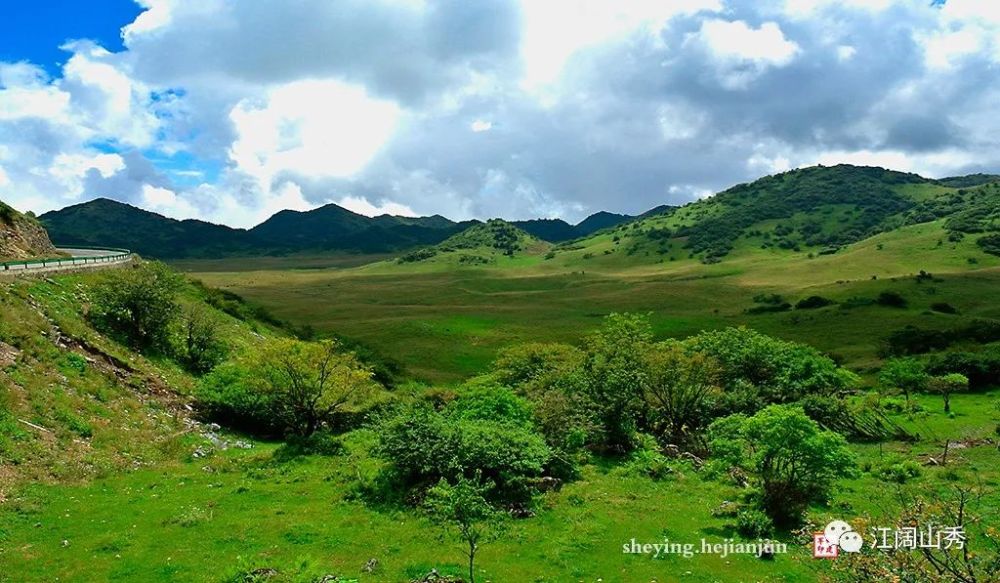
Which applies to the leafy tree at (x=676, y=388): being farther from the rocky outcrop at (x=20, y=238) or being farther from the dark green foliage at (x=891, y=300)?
the dark green foliage at (x=891, y=300)

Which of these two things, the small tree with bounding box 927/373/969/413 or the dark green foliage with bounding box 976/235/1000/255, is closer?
the small tree with bounding box 927/373/969/413

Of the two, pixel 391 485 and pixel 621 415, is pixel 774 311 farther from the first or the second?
pixel 391 485

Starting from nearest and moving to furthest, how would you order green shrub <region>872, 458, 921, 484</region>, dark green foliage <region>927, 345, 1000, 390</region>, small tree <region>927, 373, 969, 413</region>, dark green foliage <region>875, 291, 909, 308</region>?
green shrub <region>872, 458, 921, 484</region>, small tree <region>927, 373, 969, 413</region>, dark green foliage <region>927, 345, 1000, 390</region>, dark green foliage <region>875, 291, 909, 308</region>

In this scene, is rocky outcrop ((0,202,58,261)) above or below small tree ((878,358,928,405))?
above

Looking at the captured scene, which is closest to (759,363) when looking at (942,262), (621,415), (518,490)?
(621,415)

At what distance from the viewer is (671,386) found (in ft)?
154

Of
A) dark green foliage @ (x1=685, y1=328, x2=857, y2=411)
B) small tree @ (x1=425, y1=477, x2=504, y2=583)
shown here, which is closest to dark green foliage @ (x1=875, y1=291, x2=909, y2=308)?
dark green foliage @ (x1=685, y1=328, x2=857, y2=411)

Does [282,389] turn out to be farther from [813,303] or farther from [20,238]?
[813,303]

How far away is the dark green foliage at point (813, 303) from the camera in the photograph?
129875 mm

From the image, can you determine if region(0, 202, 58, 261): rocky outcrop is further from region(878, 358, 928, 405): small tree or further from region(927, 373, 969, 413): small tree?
region(927, 373, 969, 413): small tree

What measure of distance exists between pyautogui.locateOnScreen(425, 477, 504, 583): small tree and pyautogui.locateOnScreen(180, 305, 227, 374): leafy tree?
101 ft

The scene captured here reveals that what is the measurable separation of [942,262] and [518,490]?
20876cm

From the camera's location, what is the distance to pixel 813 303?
13200cm

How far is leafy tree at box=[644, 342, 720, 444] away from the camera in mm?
46812
